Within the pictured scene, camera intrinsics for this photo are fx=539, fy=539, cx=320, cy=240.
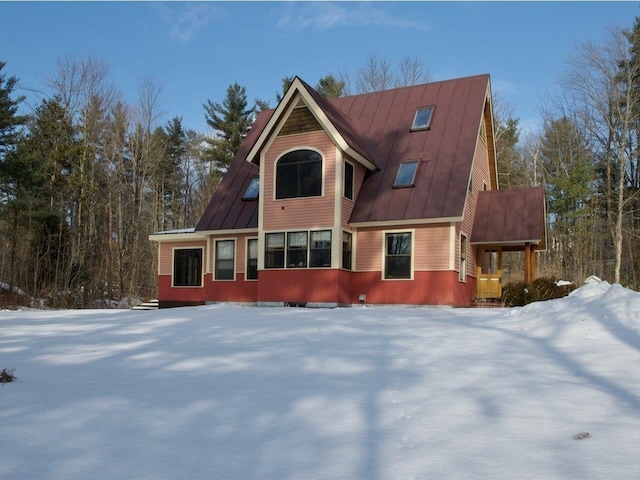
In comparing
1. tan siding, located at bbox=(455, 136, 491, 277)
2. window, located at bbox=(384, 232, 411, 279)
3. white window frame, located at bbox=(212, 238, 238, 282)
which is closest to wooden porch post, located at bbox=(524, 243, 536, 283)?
tan siding, located at bbox=(455, 136, 491, 277)

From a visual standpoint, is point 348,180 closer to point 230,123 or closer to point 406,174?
point 406,174

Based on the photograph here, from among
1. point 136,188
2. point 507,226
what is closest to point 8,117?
point 136,188

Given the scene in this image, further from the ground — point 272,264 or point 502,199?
point 502,199

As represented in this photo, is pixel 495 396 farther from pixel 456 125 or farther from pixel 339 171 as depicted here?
pixel 456 125

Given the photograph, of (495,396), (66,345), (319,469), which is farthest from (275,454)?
(66,345)

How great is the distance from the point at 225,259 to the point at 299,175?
4682mm

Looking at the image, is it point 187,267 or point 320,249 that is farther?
point 187,267

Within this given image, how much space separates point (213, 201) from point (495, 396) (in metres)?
16.7

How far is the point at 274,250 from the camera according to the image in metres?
18.0

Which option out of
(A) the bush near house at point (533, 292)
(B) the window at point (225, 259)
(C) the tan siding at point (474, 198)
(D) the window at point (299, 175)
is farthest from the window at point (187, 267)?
(A) the bush near house at point (533, 292)

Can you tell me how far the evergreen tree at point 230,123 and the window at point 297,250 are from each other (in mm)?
25094

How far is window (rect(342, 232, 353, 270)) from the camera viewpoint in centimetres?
Answer: 1733

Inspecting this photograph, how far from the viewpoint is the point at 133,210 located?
33.4 m

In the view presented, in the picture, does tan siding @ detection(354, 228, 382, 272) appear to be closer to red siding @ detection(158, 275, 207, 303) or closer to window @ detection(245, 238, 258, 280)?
window @ detection(245, 238, 258, 280)
